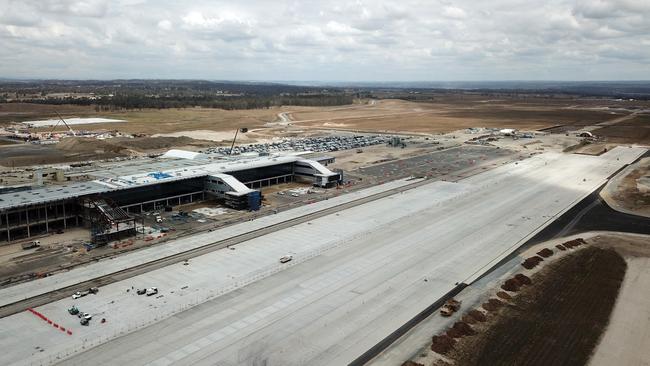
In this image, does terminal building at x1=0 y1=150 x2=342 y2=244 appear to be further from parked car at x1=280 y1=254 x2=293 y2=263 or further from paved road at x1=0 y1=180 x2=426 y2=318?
parked car at x1=280 y1=254 x2=293 y2=263

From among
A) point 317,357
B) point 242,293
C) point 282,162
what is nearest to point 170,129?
point 282,162

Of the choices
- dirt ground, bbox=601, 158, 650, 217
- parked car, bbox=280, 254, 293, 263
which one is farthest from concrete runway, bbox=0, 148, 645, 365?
dirt ground, bbox=601, 158, 650, 217

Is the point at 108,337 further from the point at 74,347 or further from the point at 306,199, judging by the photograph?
the point at 306,199

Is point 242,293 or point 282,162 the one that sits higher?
point 282,162

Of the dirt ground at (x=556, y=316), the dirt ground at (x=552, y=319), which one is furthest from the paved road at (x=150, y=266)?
the dirt ground at (x=552, y=319)

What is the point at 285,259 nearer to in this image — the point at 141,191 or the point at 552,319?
the point at 552,319

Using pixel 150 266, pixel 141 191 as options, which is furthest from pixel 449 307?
pixel 141 191

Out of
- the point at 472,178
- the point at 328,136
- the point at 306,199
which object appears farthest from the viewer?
the point at 328,136
